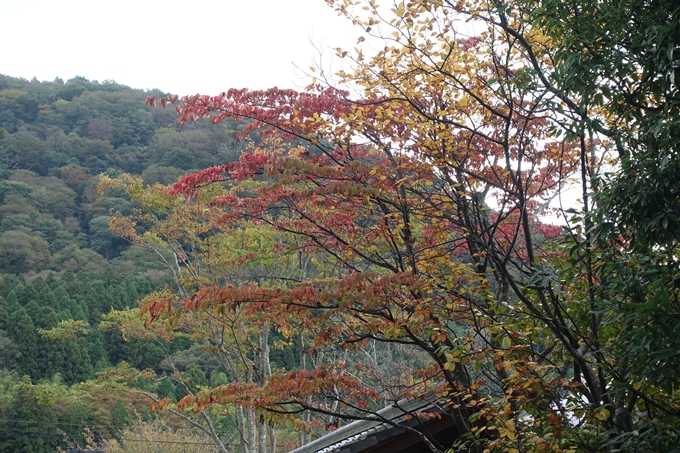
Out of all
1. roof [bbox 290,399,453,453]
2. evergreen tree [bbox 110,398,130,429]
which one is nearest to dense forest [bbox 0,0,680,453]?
roof [bbox 290,399,453,453]

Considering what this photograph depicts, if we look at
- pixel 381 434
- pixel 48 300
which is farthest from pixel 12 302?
pixel 381 434

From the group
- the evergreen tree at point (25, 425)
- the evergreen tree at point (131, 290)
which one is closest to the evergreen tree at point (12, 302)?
the evergreen tree at point (131, 290)

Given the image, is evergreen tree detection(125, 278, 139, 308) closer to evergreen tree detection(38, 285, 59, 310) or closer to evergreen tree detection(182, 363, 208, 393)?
evergreen tree detection(38, 285, 59, 310)

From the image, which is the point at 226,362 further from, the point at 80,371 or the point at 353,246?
the point at 80,371

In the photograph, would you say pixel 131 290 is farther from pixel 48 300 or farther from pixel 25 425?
pixel 25 425

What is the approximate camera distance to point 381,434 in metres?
5.32

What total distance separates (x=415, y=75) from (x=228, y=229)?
8201 mm

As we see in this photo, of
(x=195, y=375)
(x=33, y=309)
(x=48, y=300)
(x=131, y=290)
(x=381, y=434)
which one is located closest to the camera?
(x=381, y=434)

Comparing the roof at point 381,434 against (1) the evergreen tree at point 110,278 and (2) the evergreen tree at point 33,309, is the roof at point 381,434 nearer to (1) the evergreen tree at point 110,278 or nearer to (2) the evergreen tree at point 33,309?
(2) the evergreen tree at point 33,309

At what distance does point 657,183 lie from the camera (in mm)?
2885

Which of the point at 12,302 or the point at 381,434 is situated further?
the point at 12,302

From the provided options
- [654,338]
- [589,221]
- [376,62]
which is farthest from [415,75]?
[654,338]

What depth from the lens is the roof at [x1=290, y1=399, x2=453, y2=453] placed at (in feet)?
17.0

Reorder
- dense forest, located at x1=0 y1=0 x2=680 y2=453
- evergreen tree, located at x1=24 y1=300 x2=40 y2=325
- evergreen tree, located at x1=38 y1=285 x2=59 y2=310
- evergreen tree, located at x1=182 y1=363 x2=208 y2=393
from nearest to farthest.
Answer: dense forest, located at x1=0 y1=0 x2=680 y2=453
evergreen tree, located at x1=182 y1=363 x2=208 y2=393
evergreen tree, located at x1=24 y1=300 x2=40 y2=325
evergreen tree, located at x1=38 y1=285 x2=59 y2=310
